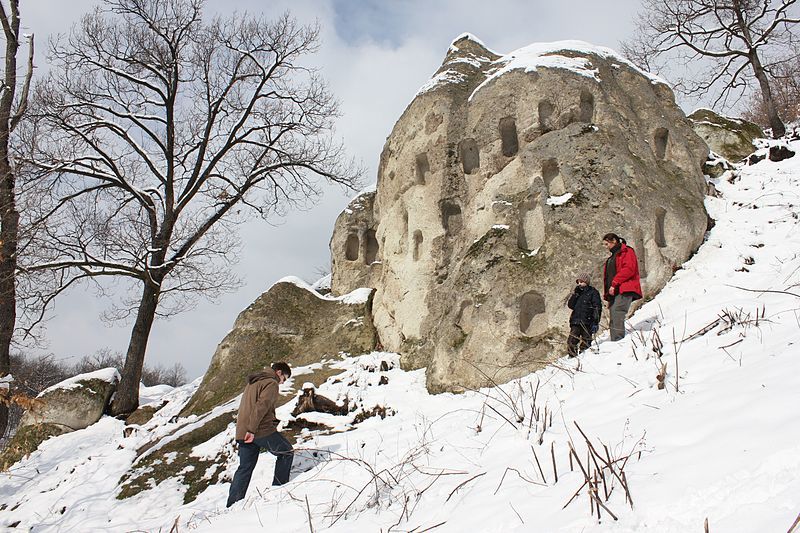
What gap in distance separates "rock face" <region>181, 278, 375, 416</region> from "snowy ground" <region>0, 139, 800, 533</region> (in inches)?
119

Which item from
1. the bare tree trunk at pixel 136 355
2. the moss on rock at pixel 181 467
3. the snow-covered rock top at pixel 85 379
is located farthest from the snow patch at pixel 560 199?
the snow-covered rock top at pixel 85 379

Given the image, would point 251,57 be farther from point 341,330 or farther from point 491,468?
point 491,468

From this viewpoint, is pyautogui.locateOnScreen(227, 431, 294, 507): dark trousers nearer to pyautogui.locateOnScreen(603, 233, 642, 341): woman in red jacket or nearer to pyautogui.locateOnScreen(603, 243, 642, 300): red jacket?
pyautogui.locateOnScreen(603, 233, 642, 341): woman in red jacket

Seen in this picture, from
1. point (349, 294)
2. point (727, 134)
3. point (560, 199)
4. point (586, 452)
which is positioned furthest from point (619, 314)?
point (727, 134)

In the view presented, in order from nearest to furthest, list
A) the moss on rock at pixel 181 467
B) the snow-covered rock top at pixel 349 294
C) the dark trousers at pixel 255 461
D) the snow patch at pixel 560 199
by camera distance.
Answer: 1. the dark trousers at pixel 255 461
2. the moss on rock at pixel 181 467
3. the snow patch at pixel 560 199
4. the snow-covered rock top at pixel 349 294

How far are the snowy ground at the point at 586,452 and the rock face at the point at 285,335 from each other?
3.02 m

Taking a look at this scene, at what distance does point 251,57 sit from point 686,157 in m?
12.3

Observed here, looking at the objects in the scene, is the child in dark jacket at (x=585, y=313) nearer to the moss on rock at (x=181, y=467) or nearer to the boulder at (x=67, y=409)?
the moss on rock at (x=181, y=467)

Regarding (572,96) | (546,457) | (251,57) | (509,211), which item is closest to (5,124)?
(251,57)

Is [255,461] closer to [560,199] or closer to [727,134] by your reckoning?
[560,199]

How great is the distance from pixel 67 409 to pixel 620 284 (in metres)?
12.1

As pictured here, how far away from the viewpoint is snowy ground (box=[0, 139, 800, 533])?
6.95 ft

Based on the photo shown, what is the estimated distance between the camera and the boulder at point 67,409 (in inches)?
435

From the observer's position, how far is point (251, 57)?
15383 millimetres
